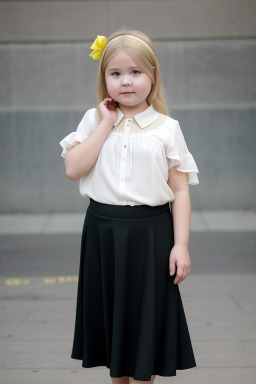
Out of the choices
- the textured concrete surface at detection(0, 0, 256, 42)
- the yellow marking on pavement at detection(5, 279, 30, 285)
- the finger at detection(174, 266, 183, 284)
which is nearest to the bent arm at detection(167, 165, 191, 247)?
the finger at detection(174, 266, 183, 284)

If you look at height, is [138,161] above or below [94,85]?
above

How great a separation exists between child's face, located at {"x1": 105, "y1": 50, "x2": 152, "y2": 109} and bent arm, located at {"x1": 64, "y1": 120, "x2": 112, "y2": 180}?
0.43 ft

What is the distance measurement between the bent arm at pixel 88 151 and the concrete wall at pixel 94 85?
6087mm

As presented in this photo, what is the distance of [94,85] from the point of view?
8.61 meters

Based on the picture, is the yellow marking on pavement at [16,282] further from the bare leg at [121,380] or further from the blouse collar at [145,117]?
the blouse collar at [145,117]

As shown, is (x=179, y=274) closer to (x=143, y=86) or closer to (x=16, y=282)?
(x=143, y=86)

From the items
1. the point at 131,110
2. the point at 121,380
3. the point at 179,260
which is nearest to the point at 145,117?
the point at 131,110

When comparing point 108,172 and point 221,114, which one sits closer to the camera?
point 108,172

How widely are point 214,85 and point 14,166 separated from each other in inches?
121

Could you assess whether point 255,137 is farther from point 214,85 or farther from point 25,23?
point 25,23

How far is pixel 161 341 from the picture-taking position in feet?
8.84

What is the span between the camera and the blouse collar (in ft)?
8.55

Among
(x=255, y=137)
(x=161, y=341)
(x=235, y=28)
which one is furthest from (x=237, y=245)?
(x=161, y=341)

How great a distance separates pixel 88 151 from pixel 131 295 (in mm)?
639
